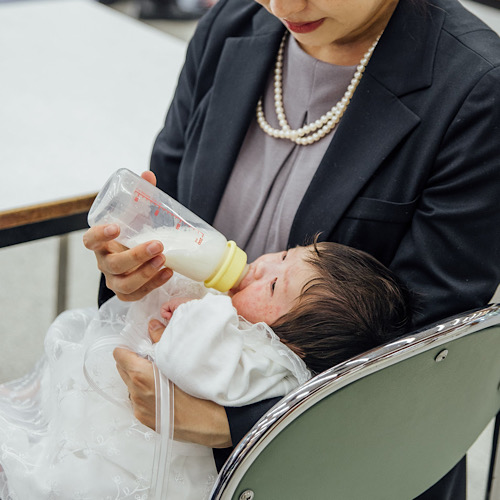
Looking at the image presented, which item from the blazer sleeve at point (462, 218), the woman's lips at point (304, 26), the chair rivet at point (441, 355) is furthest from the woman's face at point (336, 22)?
the chair rivet at point (441, 355)

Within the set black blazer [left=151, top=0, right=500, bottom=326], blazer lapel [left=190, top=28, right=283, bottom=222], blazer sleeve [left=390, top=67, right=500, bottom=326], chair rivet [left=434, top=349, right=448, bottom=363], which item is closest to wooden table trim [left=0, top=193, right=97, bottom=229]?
blazer lapel [left=190, top=28, right=283, bottom=222]

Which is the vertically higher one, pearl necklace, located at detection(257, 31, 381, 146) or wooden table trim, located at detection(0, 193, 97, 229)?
pearl necklace, located at detection(257, 31, 381, 146)

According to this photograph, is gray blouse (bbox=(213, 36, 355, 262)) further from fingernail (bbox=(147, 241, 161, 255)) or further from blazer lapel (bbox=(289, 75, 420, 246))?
fingernail (bbox=(147, 241, 161, 255))

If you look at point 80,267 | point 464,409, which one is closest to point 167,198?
point 464,409

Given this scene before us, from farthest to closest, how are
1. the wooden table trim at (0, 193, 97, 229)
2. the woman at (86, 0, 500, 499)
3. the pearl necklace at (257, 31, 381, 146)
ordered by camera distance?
1. the wooden table trim at (0, 193, 97, 229)
2. the pearl necklace at (257, 31, 381, 146)
3. the woman at (86, 0, 500, 499)

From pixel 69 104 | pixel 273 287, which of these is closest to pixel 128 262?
pixel 273 287

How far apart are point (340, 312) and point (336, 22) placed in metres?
0.46

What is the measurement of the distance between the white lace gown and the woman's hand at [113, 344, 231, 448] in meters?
0.02

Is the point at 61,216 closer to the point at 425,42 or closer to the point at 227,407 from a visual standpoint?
the point at 227,407

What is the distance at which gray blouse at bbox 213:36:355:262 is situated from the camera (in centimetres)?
133

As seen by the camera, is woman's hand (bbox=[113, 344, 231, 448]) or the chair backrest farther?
woman's hand (bbox=[113, 344, 231, 448])

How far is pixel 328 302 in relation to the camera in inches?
43.9

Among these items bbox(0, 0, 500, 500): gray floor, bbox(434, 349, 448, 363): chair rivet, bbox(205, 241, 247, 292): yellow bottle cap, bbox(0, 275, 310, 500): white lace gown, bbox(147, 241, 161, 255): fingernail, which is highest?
bbox(434, 349, 448, 363): chair rivet

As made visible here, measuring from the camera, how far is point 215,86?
1422 mm
